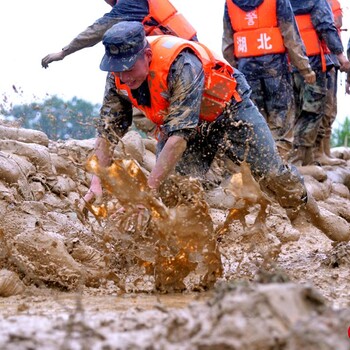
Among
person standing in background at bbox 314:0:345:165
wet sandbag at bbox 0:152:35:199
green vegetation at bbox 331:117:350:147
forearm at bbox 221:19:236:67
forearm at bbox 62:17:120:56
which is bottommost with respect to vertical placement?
green vegetation at bbox 331:117:350:147

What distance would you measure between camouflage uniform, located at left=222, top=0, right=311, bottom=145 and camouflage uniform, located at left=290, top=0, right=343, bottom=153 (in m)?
0.68

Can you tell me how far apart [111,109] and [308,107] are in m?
3.78

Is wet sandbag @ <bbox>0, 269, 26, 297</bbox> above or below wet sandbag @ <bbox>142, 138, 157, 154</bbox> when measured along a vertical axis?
above

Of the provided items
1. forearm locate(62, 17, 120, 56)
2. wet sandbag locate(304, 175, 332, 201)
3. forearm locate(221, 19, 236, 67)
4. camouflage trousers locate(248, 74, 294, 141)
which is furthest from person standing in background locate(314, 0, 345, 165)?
forearm locate(62, 17, 120, 56)

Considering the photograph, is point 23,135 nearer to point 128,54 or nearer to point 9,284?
point 128,54

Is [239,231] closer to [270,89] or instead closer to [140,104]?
[140,104]

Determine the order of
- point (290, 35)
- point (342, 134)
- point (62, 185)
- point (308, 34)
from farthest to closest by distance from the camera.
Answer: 1. point (342, 134)
2. point (308, 34)
3. point (290, 35)
4. point (62, 185)

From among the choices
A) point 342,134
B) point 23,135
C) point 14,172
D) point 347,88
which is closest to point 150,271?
point 14,172

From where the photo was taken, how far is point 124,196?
3.84 m

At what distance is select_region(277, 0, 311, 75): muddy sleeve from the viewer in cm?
703

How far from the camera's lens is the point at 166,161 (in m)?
4.14

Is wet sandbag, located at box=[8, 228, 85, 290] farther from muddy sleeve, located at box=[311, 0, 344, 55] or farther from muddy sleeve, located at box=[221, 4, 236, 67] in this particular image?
muddy sleeve, located at box=[311, 0, 344, 55]

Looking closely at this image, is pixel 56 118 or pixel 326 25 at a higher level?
pixel 326 25

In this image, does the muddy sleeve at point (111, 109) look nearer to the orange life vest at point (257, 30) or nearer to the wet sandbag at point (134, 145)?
the wet sandbag at point (134, 145)
